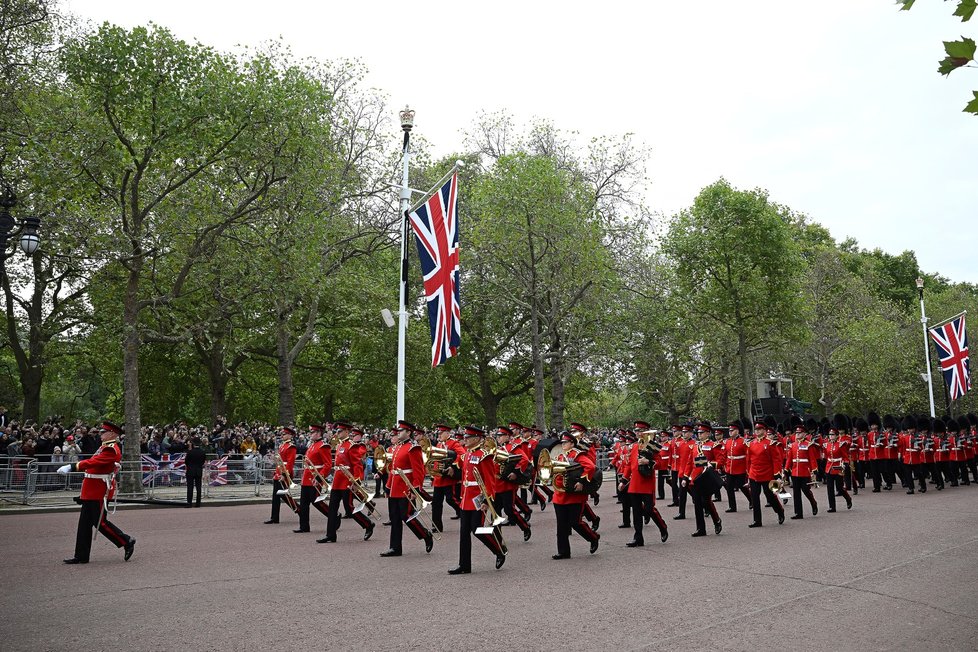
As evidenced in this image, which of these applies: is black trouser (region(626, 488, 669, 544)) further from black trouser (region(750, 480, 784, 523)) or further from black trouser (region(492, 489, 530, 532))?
black trouser (region(750, 480, 784, 523))

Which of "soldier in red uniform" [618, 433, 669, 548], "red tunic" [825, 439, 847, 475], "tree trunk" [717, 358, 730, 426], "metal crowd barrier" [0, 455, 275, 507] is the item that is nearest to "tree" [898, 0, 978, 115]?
"soldier in red uniform" [618, 433, 669, 548]

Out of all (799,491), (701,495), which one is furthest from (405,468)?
(799,491)

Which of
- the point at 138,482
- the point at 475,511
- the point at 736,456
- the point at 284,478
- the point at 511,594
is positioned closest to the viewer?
the point at 511,594

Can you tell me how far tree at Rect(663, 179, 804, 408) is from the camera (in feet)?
127

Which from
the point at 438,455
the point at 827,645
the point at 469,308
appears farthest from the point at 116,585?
the point at 469,308

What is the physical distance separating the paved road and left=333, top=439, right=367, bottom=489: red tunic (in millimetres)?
1039

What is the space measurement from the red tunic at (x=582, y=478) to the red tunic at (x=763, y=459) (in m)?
4.92

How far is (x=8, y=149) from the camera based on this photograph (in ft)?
66.6

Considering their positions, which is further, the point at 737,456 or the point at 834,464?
the point at 834,464

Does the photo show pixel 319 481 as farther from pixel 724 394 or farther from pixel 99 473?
pixel 724 394

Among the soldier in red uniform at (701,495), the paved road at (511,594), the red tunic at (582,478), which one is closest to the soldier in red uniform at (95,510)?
the paved road at (511,594)

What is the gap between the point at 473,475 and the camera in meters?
10.2

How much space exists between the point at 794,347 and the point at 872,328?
5522 millimetres

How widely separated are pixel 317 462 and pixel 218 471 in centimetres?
966
